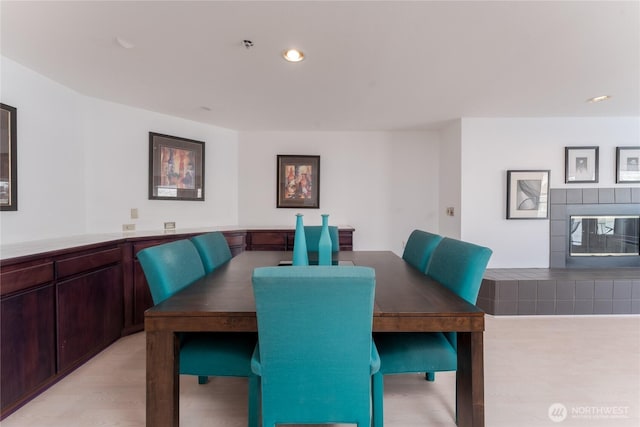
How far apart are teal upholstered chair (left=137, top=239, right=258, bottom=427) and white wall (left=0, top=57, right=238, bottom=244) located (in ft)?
5.08

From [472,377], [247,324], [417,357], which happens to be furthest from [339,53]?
[472,377]

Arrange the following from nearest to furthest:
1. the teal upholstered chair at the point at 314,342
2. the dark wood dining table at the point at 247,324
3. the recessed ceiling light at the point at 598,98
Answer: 1. the teal upholstered chair at the point at 314,342
2. the dark wood dining table at the point at 247,324
3. the recessed ceiling light at the point at 598,98

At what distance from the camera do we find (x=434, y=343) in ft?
4.63

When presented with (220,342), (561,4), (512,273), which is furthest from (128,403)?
(512,273)

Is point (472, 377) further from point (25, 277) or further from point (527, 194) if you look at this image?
point (527, 194)

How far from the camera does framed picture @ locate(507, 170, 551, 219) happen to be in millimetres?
3355

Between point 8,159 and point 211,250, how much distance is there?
1583 millimetres

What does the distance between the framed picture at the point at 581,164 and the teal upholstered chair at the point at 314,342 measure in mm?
3750

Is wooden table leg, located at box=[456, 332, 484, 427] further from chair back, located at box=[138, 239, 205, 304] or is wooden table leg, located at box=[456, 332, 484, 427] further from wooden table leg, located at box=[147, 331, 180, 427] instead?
chair back, located at box=[138, 239, 205, 304]

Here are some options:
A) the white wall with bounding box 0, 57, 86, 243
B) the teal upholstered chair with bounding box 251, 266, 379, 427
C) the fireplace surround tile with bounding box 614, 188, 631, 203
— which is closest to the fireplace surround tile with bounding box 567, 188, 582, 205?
the fireplace surround tile with bounding box 614, 188, 631, 203

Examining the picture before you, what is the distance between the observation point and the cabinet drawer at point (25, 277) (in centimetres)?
152

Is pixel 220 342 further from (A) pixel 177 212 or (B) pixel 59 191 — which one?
(A) pixel 177 212

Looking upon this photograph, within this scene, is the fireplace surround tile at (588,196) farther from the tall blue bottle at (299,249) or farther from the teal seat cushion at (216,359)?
the teal seat cushion at (216,359)

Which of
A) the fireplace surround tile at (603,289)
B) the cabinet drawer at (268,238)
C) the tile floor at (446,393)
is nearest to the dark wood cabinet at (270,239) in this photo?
the cabinet drawer at (268,238)
